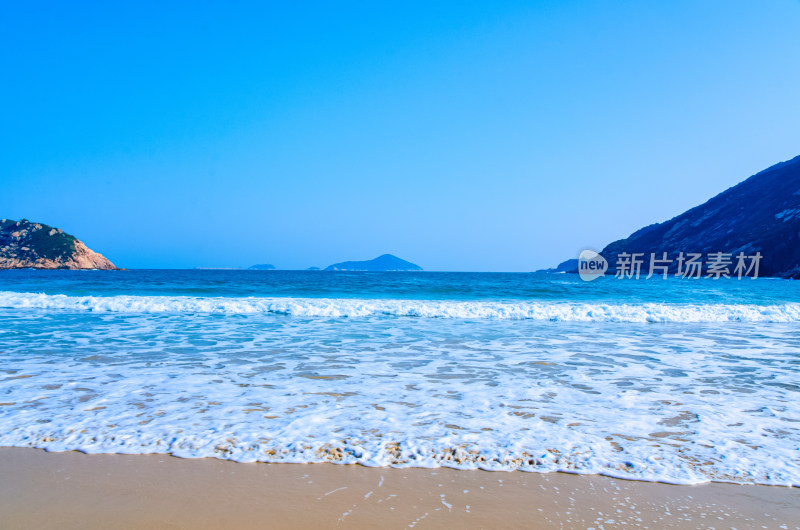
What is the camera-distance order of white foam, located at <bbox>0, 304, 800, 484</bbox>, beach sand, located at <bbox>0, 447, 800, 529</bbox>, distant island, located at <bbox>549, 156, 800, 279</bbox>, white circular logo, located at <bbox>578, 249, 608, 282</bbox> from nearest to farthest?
beach sand, located at <bbox>0, 447, 800, 529</bbox> → white foam, located at <bbox>0, 304, 800, 484</bbox> → distant island, located at <bbox>549, 156, 800, 279</bbox> → white circular logo, located at <bbox>578, 249, 608, 282</bbox>

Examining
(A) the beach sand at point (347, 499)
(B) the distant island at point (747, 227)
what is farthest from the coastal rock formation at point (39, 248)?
(B) the distant island at point (747, 227)

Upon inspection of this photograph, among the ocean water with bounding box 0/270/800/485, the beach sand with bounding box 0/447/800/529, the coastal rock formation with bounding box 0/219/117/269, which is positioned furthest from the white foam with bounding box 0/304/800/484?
the coastal rock formation with bounding box 0/219/117/269

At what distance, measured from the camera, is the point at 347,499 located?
299 centimetres

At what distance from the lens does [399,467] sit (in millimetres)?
3484

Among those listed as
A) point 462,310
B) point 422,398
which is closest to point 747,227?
point 462,310

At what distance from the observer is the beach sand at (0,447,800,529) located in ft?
8.97

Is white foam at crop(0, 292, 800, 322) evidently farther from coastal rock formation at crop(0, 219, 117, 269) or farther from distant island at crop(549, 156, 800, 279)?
coastal rock formation at crop(0, 219, 117, 269)

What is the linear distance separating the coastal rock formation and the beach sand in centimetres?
12355

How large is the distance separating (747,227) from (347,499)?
344 ft

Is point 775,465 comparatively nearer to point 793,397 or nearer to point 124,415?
point 793,397

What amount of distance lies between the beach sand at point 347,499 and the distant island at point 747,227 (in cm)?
7771

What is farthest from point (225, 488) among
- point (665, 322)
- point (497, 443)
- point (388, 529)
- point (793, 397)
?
point (665, 322)

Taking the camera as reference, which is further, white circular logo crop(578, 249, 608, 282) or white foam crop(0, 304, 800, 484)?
white circular logo crop(578, 249, 608, 282)

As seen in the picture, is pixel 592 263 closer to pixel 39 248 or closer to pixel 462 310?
pixel 462 310
